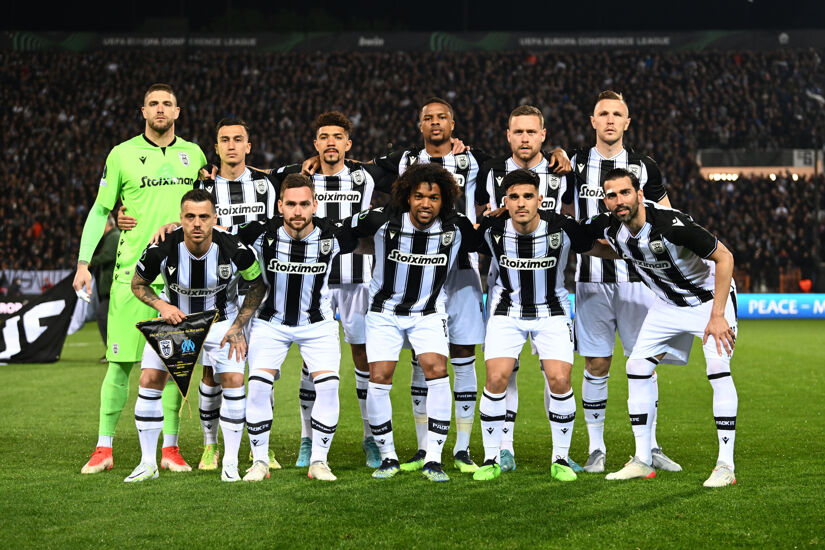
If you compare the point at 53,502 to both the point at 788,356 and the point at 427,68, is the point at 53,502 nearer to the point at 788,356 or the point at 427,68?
the point at 788,356

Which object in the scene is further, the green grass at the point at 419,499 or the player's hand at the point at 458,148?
the player's hand at the point at 458,148

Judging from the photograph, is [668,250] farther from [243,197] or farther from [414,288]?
[243,197]

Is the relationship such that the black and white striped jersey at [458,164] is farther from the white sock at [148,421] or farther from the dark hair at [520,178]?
the white sock at [148,421]

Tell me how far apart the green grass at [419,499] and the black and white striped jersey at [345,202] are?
1.25 meters

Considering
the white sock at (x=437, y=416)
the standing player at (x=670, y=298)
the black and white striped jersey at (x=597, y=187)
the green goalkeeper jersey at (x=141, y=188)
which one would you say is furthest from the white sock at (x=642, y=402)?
the green goalkeeper jersey at (x=141, y=188)

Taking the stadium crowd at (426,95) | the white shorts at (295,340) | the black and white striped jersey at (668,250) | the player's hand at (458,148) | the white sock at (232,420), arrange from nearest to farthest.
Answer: the black and white striped jersey at (668,250) < the white sock at (232,420) < the white shorts at (295,340) < the player's hand at (458,148) < the stadium crowd at (426,95)

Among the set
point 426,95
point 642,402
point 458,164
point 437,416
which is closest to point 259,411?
point 437,416

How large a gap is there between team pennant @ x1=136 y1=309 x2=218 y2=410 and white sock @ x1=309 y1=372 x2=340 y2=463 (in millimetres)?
749

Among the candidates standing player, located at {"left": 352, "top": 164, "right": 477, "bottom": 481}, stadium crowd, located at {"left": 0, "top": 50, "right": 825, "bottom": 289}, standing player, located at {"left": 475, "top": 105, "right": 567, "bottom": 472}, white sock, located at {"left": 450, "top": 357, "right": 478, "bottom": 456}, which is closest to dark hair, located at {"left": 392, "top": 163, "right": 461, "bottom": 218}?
standing player, located at {"left": 352, "top": 164, "right": 477, "bottom": 481}

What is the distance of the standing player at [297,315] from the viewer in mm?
5520

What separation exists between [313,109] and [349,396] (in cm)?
2075

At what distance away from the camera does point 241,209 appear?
622 centimetres

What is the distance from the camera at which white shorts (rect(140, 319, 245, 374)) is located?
18.4ft

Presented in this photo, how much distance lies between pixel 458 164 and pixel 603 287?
126 centimetres
